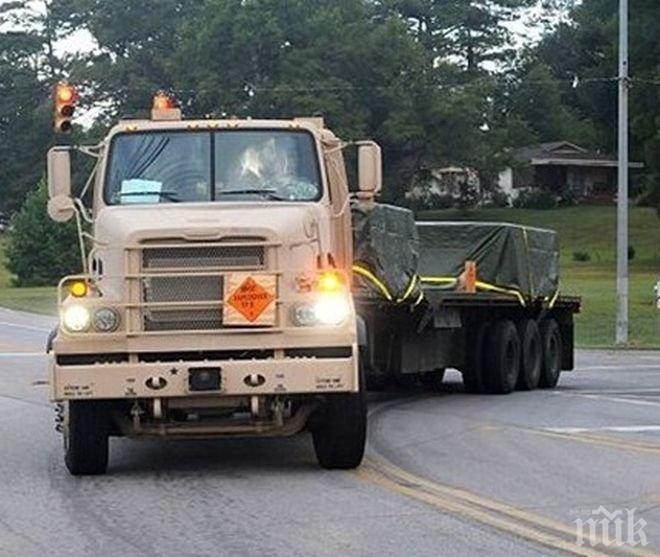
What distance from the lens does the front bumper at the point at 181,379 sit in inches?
459

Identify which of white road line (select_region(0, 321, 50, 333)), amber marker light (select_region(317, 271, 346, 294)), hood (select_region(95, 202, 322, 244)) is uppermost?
hood (select_region(95, 202, 322, 244))

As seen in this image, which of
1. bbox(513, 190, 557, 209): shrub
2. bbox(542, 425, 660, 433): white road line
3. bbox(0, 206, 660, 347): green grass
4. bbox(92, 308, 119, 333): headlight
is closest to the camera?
bbox(92, 308, 119, 333): headlight

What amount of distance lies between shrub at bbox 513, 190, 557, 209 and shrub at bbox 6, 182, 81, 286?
31233mm

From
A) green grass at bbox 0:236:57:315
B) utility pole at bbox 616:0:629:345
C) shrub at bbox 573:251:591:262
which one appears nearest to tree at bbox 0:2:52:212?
green grass at bbox 0:236:57:315

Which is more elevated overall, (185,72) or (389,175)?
(185,72)

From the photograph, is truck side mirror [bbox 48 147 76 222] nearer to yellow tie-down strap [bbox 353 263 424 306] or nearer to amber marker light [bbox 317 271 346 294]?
Answer: amber marker light [bbox 317 271 346 294]

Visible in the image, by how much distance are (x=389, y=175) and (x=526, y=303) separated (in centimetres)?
5889

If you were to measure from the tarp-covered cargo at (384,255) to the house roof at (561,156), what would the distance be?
72156mm

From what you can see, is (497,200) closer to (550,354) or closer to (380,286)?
(550,354)

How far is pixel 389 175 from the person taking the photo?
265 feet

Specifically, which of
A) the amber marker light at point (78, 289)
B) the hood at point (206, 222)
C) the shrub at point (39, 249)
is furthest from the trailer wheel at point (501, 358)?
the shrub at point (39, 249)

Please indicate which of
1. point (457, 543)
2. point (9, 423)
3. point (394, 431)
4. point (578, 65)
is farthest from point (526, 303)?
point (578, 65)

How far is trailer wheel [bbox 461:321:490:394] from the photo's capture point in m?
21.1

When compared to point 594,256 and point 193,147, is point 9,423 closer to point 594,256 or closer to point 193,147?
point 193,147
